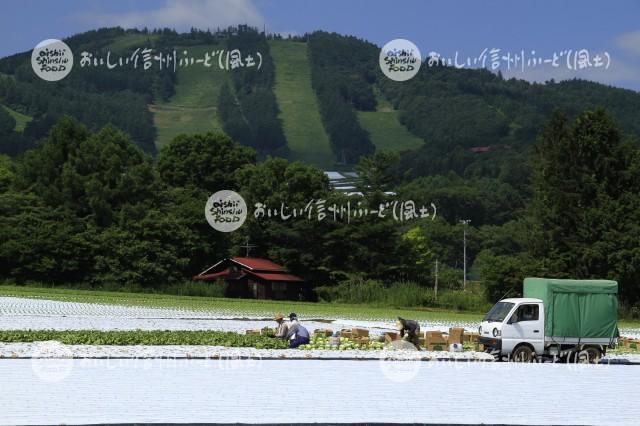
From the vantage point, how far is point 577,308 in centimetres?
2920

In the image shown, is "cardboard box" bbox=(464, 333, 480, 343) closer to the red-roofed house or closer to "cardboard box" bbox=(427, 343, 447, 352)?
"cardboard box" bbox=(427, 343, 447, 352)

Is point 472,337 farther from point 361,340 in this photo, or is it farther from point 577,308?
point 577,308

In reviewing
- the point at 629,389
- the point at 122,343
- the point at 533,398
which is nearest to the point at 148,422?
the point at 533,398

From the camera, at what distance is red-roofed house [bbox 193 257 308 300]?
302 ft

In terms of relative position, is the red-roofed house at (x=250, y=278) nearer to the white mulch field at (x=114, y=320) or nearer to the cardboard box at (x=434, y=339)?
the white mulch field at (x=114, y=320)

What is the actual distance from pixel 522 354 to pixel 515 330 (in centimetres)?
71

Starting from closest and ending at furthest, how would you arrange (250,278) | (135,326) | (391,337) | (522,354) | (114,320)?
(522,354) → (391,337) → (135,326) → (114,320) → (250,278)

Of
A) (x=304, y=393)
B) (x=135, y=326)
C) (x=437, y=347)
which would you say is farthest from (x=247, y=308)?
(x=304, y=393)

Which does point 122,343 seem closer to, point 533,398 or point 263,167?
point 533,398

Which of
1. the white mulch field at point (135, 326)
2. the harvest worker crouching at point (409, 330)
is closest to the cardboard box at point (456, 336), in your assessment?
the white mulch field at point (135, 326)

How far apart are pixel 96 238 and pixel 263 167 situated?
2255 cm

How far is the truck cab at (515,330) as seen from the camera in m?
28.1

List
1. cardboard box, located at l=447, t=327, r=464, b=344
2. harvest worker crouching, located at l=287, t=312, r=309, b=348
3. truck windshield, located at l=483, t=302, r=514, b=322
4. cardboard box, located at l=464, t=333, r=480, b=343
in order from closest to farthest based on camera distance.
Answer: truck windshield, located at l=483, t=302, r=514, b=322 → harvest worker crouching, located at l=287, t=312, r=309, b=348 → cardboard box, located at l=447, t=327, r=464, b=344 → cardboard box, located at l=464, t=333, r=480, b=343

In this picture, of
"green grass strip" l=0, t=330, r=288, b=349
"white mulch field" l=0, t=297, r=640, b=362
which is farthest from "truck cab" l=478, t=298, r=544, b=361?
"green grass strip" l=0, t=330, r=288, b=349
